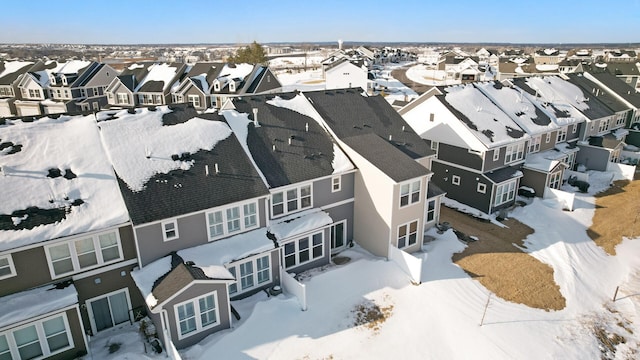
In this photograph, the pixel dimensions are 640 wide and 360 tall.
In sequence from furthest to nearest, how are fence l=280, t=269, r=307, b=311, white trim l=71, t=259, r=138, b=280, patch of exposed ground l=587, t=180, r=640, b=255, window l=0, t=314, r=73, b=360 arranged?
1. patch of exposed ground l=587, t=180, r=640, b=255
2. fence l=280, t=269, r=307, b=311
3. white trim l=71, t=259, r=138, b=280
4. window l=0, t=314, r=73, b=360

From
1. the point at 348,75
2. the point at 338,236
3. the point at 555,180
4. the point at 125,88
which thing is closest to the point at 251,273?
the point at 338,236

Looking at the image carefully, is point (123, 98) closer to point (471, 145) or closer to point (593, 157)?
point (471, 145)

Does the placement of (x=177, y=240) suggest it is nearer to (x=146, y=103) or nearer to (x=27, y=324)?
(x=27, y=324)

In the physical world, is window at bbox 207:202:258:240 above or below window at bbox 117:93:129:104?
below

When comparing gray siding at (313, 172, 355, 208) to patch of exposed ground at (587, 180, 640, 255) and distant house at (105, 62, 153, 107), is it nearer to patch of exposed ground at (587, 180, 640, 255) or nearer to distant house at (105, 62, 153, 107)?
patch of exposed ground at (587, 180, 640, 255)

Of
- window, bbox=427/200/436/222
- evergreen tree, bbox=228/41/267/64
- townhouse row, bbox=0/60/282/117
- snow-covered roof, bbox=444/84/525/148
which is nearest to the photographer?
window, bbox=427/200/436/222

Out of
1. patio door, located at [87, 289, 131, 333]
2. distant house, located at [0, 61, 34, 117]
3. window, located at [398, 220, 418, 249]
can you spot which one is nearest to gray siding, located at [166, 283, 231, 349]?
patio door, located at [87, 289, 131, 333]

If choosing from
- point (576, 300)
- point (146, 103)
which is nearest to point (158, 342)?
point (576, 300)
